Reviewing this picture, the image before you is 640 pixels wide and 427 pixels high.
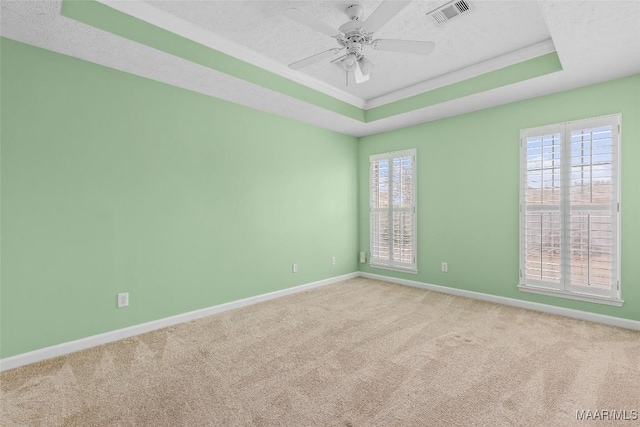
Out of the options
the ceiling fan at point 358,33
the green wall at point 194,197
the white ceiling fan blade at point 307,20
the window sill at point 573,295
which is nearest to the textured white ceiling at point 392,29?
the ceiling fan at point 358,33

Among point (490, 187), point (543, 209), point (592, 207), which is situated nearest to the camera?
point (592, 207)

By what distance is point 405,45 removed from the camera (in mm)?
A: 2322

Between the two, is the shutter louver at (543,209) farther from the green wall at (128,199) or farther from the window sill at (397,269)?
the green wall at (128,199)

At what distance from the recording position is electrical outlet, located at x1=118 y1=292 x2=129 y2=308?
2.78 metres

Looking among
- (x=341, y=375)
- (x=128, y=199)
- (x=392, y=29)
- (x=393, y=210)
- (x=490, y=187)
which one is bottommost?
(x=341, y=375)

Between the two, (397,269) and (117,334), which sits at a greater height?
(397,269)

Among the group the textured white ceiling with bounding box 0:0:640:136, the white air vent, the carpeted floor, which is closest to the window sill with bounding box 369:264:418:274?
the carpeted floor

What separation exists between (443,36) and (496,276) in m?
2.81

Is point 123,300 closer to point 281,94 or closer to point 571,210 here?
point 281,94

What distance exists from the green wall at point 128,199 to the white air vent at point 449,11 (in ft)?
7.37

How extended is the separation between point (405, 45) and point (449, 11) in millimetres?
511

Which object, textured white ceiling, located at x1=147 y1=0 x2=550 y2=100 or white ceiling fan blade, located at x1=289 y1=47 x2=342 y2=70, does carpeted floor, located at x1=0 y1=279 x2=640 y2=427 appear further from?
textured white ceiling, located at x1=147 y1=0 x2=550 y2=100

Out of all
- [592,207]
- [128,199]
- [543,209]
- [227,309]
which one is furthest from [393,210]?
[128,199]

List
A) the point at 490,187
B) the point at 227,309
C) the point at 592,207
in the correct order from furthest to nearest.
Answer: the point at 490,187
the point at 227,309
the point at 592,207
